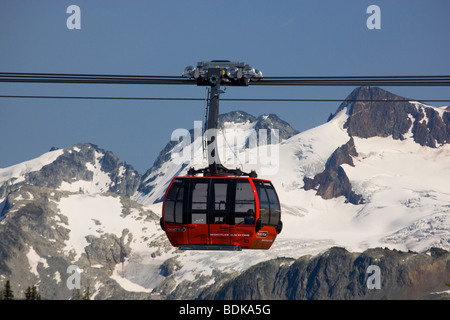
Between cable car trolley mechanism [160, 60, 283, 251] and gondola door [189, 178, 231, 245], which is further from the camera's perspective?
gondola door [189, 178, 231, 245]

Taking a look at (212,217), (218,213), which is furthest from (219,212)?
(212,217)

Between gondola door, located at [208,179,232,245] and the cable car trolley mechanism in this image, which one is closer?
the cable car trolley mechanism

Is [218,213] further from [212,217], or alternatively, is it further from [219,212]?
[212,217]

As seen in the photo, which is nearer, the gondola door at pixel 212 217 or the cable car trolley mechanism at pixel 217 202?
the cable car trolley mechanism at pixel 217 202

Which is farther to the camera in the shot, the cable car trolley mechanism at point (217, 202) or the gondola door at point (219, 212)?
the gondola door at point (219, 212)
